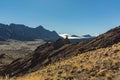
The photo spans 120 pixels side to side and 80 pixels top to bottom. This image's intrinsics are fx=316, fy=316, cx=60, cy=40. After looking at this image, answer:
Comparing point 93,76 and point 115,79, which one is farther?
→ point 93,76

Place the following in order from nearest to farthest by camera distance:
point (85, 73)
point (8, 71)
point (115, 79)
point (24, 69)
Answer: point (115, 79), point (85, 73), point (24, 69), point (8, 71)

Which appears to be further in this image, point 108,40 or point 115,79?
point 108,40

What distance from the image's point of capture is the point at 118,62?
2755 cm

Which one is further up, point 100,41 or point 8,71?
point 100,41

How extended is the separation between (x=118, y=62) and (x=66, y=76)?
5440 millimetres

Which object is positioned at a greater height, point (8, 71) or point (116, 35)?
point (116, 35)

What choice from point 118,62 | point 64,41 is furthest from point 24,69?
point 118,62

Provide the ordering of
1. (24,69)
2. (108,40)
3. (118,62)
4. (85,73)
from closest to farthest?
(85,73) < (118,62) < (108,40) < (24,69)

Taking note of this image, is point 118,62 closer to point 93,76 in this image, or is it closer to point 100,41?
point 93,76

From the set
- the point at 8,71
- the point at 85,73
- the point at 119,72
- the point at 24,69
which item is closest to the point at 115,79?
the point at 119,72

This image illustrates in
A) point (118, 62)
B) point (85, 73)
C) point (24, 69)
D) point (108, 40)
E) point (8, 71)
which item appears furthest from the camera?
point (8, 71)

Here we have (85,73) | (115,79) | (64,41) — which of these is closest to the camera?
(115,79)

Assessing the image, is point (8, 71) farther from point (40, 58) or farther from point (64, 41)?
point (64, 41)

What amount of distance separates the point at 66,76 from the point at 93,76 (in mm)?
2130
